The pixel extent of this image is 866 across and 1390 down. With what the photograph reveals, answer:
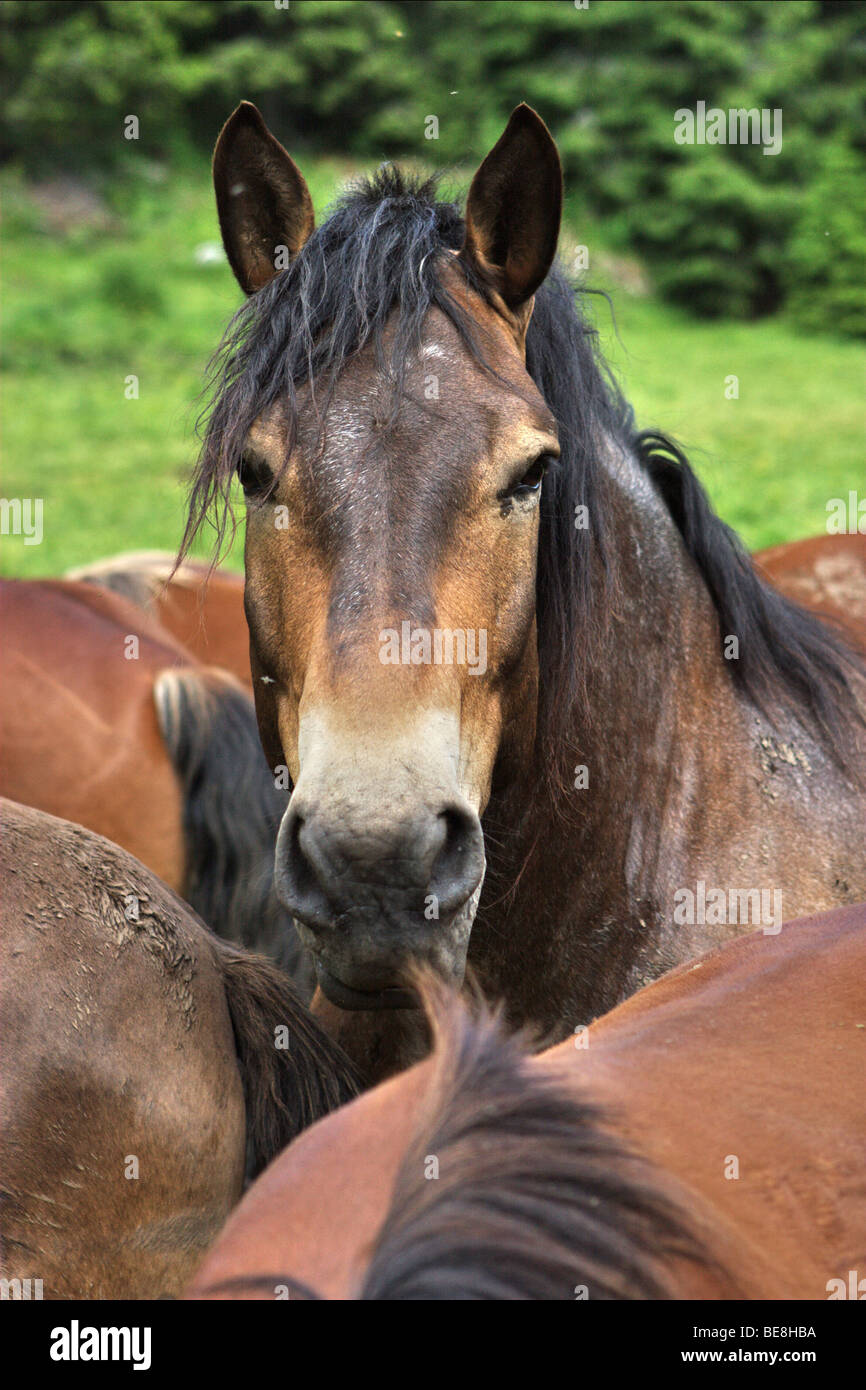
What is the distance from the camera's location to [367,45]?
20312 mm

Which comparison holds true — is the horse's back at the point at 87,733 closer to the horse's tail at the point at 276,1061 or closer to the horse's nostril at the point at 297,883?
the horse's tail at the point at 276,1061

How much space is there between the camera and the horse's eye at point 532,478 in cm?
219

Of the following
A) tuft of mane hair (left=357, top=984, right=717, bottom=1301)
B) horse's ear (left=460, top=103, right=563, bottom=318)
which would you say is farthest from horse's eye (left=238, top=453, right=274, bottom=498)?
tuft of mane hair (left=357, top=984, right=717, bottom=1301)

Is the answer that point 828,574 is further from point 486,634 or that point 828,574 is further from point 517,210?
point 486,634

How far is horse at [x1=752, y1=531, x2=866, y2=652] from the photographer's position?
387 centimetres

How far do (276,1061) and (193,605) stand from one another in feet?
12.8

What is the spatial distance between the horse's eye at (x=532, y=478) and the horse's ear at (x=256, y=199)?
663mm

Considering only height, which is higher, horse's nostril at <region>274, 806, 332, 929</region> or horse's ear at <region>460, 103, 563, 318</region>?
horse's ear at <region>460, 103, 563, 318</region>

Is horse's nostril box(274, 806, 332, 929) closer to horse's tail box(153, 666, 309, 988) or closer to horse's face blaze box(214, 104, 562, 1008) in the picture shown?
Answer: horse's face blaze box(214, 104, 562, 1008)

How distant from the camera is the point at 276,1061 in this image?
2141mm

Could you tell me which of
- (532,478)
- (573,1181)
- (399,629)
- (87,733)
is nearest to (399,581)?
(399,629)

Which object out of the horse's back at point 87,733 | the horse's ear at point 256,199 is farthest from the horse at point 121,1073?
the horse's back at point 87,733

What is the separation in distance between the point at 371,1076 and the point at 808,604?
2.10 meters

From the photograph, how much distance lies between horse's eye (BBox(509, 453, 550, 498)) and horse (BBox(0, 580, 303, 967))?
214 centimetres
